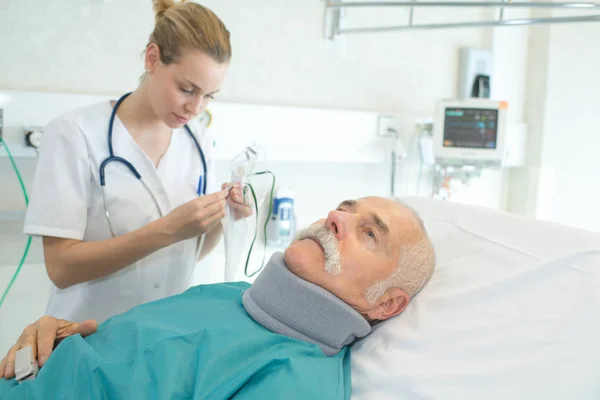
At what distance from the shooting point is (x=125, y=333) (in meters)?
1.20

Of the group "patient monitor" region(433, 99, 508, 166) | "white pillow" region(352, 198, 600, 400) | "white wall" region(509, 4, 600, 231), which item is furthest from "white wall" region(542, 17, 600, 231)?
"white pillow" region(352, 198, 600, 400)

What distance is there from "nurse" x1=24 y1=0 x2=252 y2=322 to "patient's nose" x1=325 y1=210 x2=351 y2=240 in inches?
13.1

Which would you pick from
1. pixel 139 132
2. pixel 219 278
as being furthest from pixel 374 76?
pixel 139 132

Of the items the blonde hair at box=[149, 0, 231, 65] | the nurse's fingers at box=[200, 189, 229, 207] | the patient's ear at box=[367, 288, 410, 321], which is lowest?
the patient's ear at box=[367, 288, 410, 321]

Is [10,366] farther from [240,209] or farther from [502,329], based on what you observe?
[502,329]

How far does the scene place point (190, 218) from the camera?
1.37 metres

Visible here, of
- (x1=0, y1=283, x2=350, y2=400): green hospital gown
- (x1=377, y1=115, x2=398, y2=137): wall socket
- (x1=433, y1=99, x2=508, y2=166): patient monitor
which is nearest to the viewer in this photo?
(x1=0, y1=283, x2=350, y2=400): green hospital gown

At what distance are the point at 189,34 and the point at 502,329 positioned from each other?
3.36 ft

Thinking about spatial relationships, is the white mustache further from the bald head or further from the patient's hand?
the patient's hand

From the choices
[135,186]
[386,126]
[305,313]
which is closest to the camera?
[305,313]

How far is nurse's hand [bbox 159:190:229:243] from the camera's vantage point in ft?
4.50

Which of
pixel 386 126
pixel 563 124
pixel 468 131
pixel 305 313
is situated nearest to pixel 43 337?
pixel 305 313

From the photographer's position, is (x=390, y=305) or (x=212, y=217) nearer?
(x=390, y=305)

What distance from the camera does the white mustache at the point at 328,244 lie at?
122 centimetres
